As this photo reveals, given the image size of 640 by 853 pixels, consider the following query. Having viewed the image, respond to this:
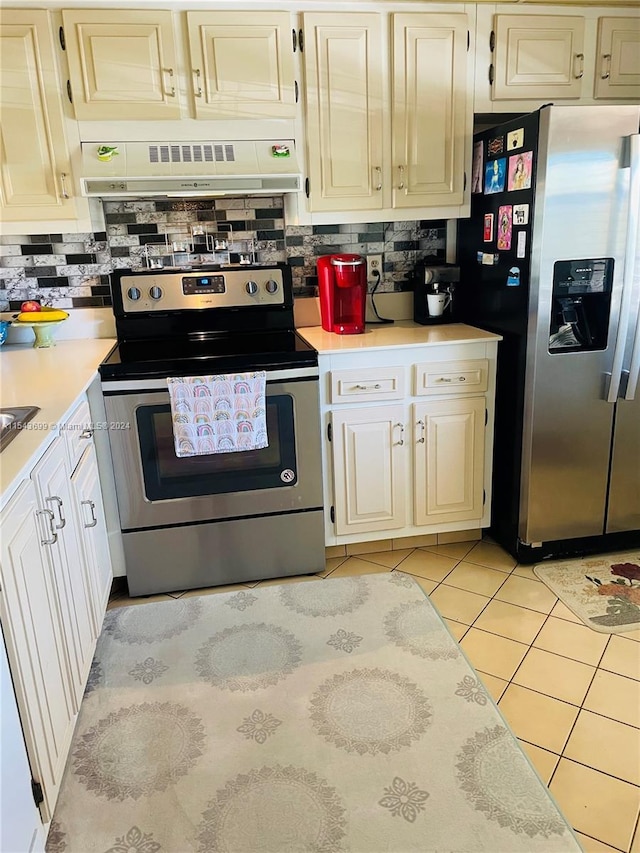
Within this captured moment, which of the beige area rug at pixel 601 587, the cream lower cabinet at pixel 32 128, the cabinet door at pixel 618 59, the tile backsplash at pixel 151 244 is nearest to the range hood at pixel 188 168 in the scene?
the cream lower cabinet at pixel 32 128

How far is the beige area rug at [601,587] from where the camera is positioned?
2342 mm

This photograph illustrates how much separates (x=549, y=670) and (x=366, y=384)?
1.22m

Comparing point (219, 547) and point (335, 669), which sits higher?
point (219, 547)

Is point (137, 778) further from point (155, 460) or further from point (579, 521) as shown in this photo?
point (579, 521)

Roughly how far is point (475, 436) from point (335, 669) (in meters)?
1.17

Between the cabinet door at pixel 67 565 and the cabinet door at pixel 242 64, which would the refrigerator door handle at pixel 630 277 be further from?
the cabinet door at pixel 67 565

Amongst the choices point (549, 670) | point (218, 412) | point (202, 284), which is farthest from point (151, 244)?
point (549, 670)

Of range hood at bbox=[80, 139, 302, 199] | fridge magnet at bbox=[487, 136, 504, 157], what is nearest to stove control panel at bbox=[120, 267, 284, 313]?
range hood at bbox=[80, 139, 302, 199]

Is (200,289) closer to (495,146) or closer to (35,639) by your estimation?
(495,146)

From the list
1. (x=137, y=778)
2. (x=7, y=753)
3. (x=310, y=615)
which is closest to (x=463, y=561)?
(x=310, y=615)

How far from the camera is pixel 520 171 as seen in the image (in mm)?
2428

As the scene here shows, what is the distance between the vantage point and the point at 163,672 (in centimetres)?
213

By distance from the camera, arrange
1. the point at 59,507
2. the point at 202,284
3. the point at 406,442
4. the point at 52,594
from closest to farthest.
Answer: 1. the point at 52,594
2. the point at 59,507
3. the point at 406,442
4. the point at 202,284

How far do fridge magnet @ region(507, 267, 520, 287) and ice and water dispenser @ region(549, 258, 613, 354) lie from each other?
0.50 ft
